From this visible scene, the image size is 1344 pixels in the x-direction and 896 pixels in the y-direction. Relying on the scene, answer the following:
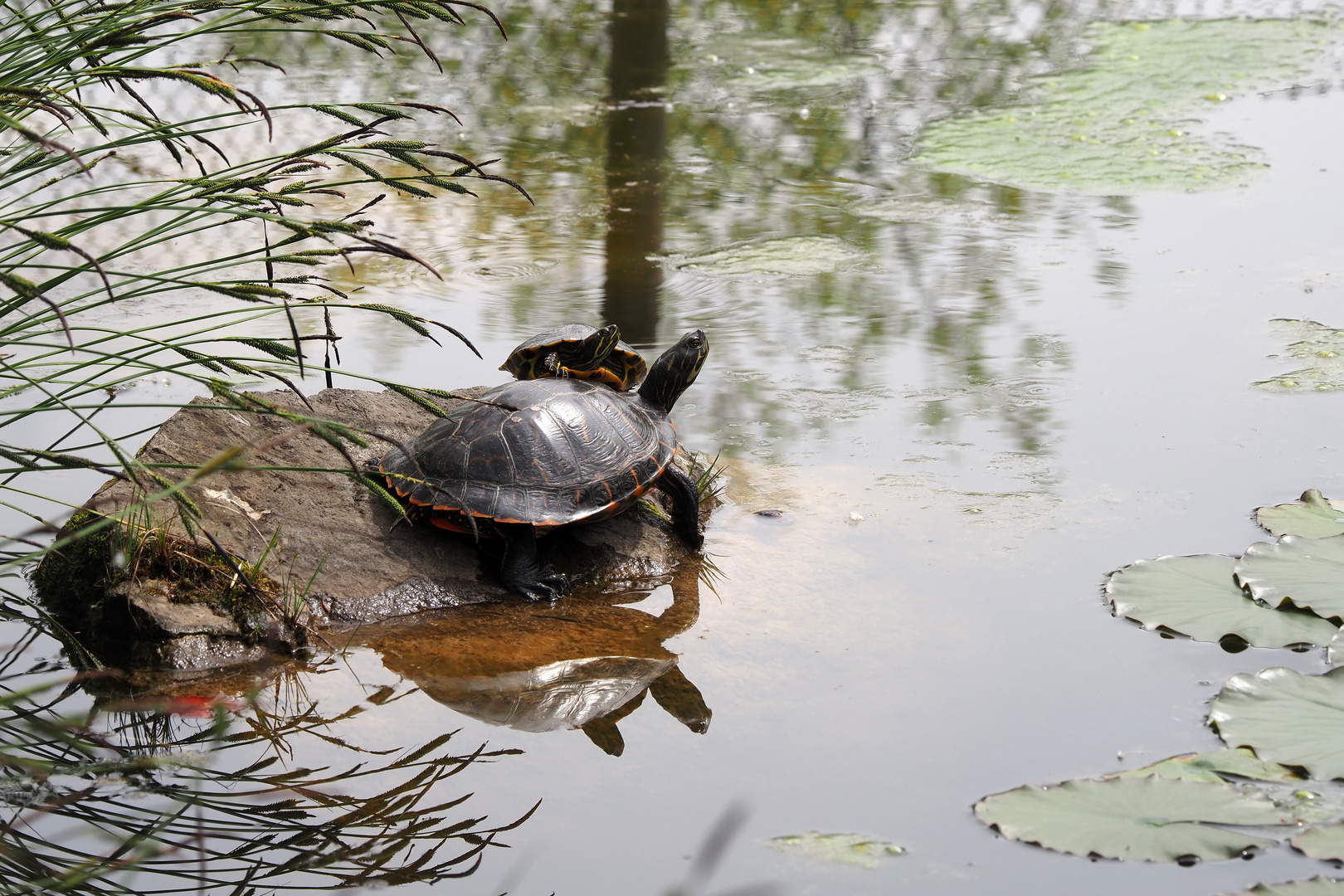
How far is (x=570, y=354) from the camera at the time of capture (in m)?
3.67

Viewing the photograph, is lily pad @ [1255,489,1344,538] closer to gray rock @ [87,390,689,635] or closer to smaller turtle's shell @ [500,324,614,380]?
gray rock @ [87,390,689,635]

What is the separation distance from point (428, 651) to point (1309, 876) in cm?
179

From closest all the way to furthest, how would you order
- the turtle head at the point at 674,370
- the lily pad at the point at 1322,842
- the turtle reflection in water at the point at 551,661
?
the lily pad at the point at 1322,842 → the turtle reflection in water at the point at 551,661 → the turtle head at the point at 674,370

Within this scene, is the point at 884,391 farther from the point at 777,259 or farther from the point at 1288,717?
the point at 1288,717

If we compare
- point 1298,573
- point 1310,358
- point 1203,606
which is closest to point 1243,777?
point 1203,606

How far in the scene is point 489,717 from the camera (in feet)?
7.97

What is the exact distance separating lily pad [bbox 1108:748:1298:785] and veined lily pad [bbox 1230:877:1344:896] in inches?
11.0

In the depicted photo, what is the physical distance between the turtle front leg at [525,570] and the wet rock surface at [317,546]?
2.3 inches

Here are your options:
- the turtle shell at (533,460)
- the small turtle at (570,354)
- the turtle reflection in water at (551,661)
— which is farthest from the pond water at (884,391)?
the small turtle at (570,354)

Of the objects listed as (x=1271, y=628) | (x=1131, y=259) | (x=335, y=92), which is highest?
(x=335, y=92)

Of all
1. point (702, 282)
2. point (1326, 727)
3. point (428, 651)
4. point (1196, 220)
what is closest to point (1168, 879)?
point (1326, 727)

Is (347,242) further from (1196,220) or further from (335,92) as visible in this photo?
(1196,220)

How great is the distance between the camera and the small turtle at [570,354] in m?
3.63

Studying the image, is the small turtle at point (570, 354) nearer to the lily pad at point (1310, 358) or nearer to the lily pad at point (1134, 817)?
the lily pad at point (1134, 817)
